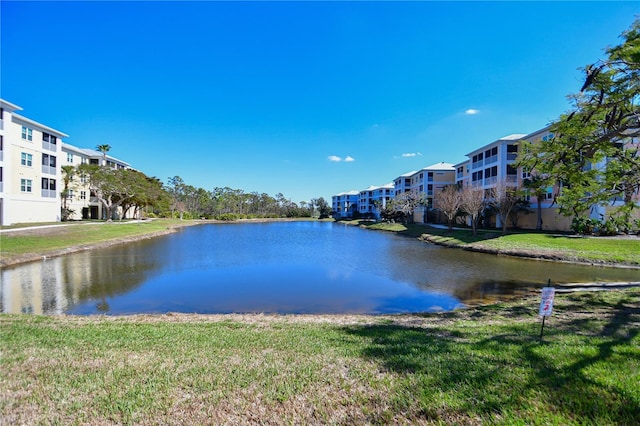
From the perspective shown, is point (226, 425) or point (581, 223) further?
point (581, 223)

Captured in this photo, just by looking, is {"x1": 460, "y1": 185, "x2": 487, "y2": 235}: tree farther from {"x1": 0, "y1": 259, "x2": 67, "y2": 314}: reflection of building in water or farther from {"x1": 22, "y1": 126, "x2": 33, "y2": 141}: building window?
{"x1": 22, "y1": 126, "x2": 33, "y2": 141}: building window

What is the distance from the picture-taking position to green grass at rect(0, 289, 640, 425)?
122 inches

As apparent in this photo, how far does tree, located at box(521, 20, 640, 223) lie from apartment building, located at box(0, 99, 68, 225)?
3795cm

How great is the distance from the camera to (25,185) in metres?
30.8

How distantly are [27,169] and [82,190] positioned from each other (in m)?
13.9

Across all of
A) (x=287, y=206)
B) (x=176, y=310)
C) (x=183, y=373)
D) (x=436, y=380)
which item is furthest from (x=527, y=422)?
(x=287, y=206)

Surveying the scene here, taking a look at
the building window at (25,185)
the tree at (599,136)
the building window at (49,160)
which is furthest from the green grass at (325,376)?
the building window at (49,160)

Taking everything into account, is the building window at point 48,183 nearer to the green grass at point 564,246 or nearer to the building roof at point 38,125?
the building roof at point 38,125

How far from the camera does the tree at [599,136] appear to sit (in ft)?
20.9

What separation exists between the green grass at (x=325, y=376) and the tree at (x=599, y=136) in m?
4.12

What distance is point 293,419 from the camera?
123 inches

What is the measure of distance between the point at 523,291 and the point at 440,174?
4948 cm

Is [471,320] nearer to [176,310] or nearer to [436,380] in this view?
[436,380]

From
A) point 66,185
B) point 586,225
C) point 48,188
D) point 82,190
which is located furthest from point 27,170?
point 586,225
